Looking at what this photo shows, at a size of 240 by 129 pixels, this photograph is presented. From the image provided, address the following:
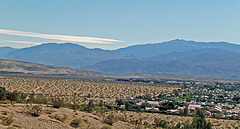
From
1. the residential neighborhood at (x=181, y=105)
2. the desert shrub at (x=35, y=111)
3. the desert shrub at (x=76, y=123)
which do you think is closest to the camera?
the desert shrub at (x=35, y=111)

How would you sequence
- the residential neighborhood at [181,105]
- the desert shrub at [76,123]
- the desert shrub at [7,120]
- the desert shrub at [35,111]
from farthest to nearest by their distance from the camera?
the residential neighborhood at [181,105]
the desert shrub at [76,123]
the desert shrub at [35,111]
the desert shrub at [7,120]

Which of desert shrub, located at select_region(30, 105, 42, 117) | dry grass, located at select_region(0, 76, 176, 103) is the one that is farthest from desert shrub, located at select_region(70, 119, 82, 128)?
dry grass, located at select_region(0, 76, 176, 103)

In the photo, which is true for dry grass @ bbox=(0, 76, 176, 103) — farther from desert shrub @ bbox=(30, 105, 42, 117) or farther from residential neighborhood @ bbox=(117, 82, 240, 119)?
desert shrub @ bbox=(30, 105, 42, 117)

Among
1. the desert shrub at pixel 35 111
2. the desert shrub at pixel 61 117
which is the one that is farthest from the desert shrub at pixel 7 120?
the desert shrub at pixel 61 117

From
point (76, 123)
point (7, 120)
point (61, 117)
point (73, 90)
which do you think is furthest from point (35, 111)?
point (73, 90)

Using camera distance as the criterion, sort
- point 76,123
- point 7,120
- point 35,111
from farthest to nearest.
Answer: point 76,123, point 35,111, point 7,120

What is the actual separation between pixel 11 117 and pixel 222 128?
29.7 meters

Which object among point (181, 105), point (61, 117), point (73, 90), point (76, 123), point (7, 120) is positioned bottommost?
point (73, 90)

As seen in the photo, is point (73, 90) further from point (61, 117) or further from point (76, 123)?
point (76, 123)

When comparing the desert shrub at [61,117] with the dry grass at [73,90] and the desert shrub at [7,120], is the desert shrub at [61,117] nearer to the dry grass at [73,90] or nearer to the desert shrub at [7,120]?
the desert shrub at [7,120]

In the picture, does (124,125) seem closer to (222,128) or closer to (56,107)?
(56,107)

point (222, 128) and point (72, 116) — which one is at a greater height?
point (72, 116)

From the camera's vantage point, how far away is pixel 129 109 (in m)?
56.6

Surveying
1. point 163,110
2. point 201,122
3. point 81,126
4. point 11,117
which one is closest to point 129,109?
point 163,110
